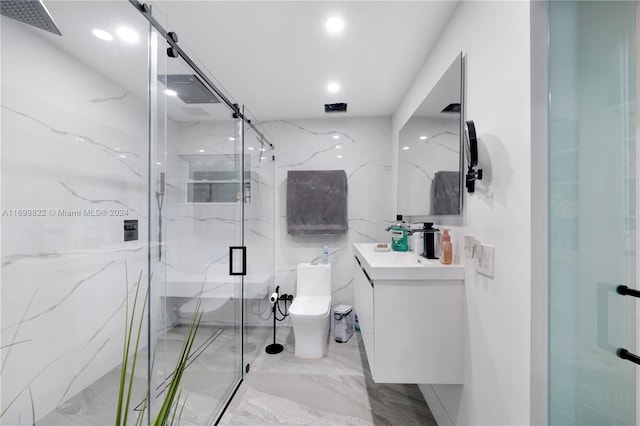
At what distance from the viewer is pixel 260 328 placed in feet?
8.16

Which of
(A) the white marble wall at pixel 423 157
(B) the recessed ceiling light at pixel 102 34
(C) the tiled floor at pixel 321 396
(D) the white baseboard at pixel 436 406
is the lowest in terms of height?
(C) the tiled floor at pixel 321 396

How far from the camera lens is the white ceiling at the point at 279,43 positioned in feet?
3.31

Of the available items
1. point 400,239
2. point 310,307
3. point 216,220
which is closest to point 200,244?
point 216,220

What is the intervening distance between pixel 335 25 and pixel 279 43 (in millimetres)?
372

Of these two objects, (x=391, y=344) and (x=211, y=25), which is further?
(x=211, y=25)

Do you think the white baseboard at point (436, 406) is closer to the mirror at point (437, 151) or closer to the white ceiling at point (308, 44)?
the mirror at point (437, 151)

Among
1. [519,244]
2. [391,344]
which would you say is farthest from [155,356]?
[519,244]

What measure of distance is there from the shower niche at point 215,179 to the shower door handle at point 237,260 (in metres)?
0.36

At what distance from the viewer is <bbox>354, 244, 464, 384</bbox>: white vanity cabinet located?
4.13 ft

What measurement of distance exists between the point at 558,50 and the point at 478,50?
0.42 m

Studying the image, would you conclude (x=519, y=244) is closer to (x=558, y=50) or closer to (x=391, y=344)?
(x=558, y=50)

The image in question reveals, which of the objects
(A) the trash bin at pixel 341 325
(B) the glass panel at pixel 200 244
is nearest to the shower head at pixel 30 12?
(B) the glass panel at pixel 200 244

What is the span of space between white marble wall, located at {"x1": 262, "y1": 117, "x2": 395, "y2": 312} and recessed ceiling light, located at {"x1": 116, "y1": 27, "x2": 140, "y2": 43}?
183 cm

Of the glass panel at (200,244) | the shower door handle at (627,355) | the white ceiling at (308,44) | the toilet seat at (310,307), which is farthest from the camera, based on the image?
the toilet seat at (310,307)
